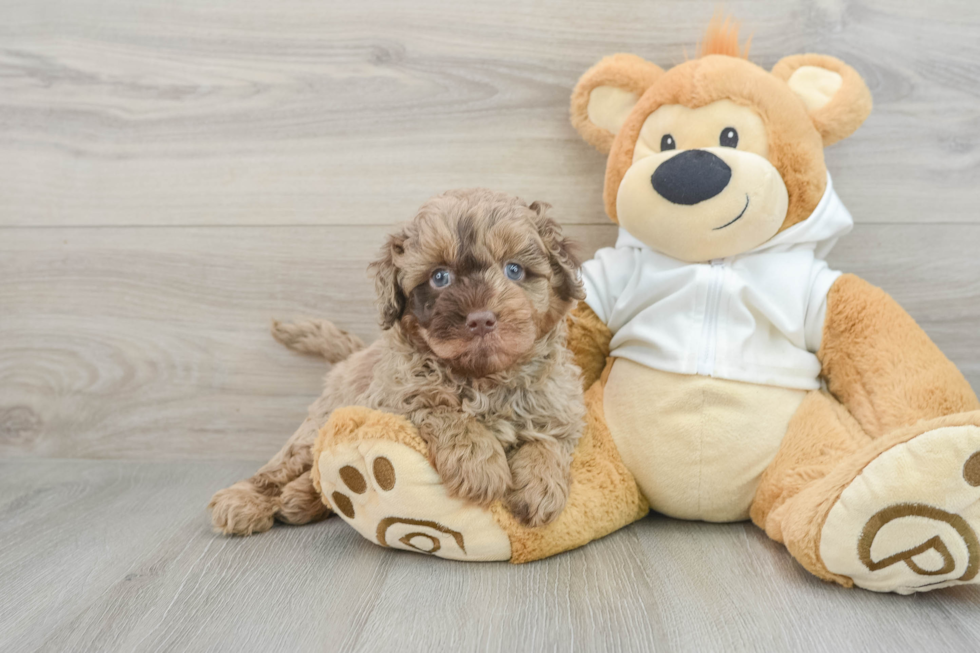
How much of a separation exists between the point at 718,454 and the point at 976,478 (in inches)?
15.1

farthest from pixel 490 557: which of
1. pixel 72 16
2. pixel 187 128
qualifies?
pixel 72 16

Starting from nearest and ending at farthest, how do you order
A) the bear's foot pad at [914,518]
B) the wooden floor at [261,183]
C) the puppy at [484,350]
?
the bear's foot pad at [914,518] → the puppy at [484,350] → the wooden floor at [261,183]

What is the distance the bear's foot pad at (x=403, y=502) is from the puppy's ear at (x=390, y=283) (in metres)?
0.20

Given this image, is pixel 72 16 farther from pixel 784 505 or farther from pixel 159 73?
pixel 784 505

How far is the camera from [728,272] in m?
1.25

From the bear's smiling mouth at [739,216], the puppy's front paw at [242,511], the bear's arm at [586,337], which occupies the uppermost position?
the bear's smiling mouth at [739,216]

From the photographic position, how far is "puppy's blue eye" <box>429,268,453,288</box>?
1058 millimetres

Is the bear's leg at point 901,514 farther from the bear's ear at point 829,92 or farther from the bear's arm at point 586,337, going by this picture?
the bear's ear at point 829,92

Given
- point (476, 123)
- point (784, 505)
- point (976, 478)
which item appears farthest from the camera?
point (476, 123)

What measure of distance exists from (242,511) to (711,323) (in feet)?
3.02

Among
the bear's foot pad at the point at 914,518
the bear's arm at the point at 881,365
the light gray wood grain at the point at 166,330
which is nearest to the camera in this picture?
the bear's foot pad at the point at 914,518

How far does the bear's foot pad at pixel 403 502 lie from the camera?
41.3 inches

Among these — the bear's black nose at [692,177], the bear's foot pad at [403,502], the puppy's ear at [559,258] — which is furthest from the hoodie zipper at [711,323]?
the bear's foot pad at [403,502]

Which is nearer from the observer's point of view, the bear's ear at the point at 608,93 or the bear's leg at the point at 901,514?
Answer: the bear's leg at the point at 901,514
